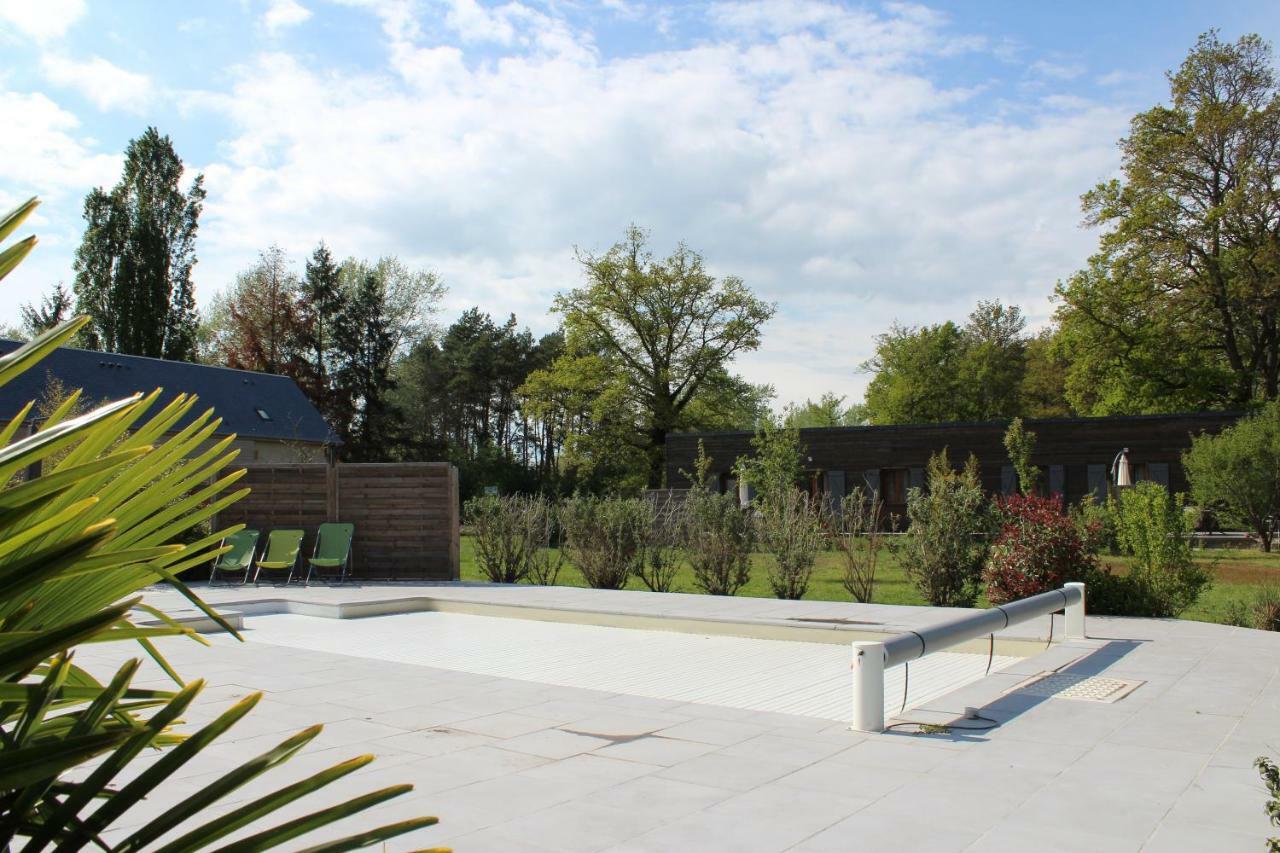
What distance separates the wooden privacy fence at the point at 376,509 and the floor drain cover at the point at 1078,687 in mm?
10010

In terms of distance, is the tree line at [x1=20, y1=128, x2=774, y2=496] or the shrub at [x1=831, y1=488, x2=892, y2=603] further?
the tree line at [x1=20, y1=128, x2=774, y2=496]

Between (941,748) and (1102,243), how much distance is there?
31271 mm

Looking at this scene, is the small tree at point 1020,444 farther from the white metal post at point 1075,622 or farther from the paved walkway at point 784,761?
the paved walkway at point 784,761

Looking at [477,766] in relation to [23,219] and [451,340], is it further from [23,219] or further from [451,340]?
[451,340]

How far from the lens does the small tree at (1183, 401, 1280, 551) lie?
22.2m

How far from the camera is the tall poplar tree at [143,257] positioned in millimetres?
37344

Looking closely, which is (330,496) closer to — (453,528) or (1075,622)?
(453,528)

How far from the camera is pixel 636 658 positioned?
882cm

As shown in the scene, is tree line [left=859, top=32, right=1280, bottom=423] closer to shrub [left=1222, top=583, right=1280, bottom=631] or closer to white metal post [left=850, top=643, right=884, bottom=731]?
shrub [left=1222, top=583, right=1280, bottom=631]

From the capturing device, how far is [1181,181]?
30.5 m

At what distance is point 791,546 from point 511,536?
4714 mm

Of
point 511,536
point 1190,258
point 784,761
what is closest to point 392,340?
point 1190,258

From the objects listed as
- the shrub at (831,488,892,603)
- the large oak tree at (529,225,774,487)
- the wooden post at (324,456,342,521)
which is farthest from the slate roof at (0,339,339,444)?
the shrub at (831,488,892,603)

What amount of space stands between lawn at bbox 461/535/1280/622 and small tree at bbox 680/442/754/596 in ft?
1.16
